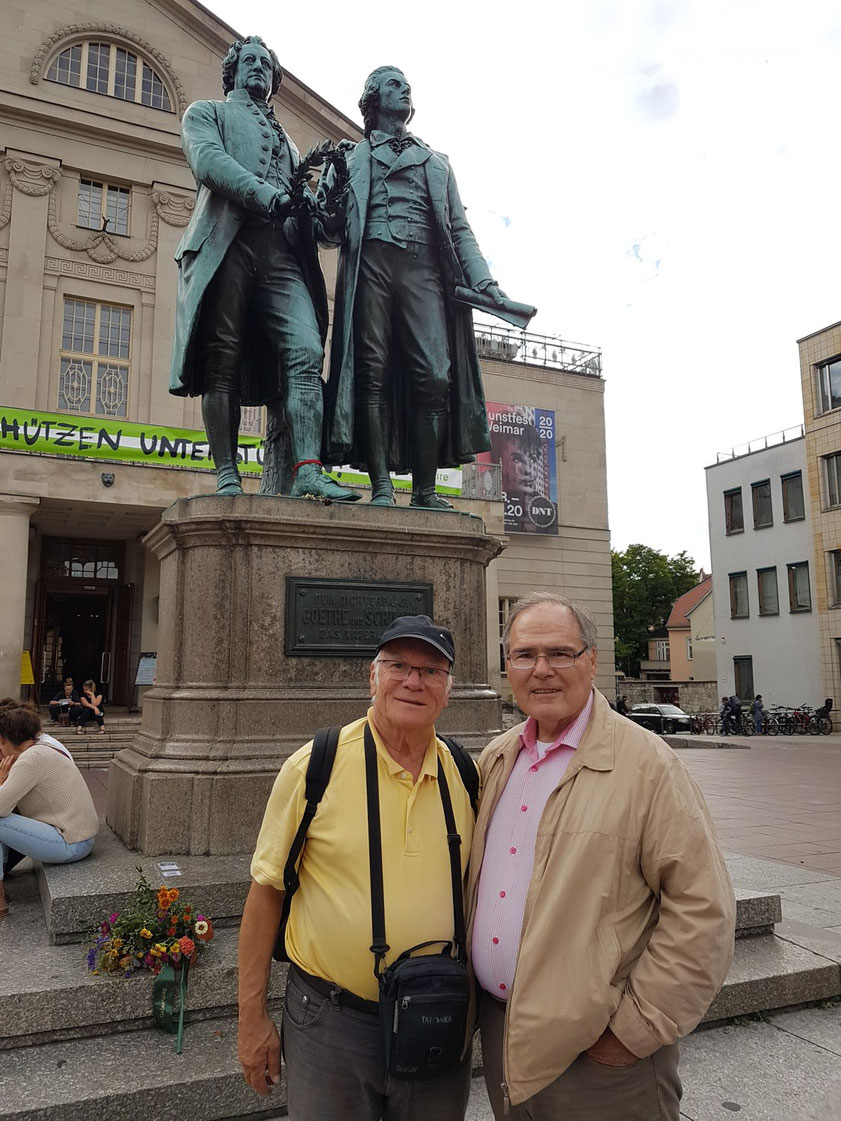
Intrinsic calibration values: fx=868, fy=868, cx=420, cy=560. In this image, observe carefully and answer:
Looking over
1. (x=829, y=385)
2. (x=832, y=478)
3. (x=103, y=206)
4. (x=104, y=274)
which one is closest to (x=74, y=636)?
(x=104, y=274)

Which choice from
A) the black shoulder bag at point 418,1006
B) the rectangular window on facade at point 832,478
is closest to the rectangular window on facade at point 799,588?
the rectangular window on facade at point 832,478

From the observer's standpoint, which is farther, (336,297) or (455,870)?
(336,297)

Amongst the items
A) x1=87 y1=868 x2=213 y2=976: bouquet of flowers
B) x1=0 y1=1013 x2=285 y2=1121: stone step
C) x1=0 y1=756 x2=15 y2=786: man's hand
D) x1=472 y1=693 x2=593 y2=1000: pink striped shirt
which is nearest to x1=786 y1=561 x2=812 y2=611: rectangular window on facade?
x1=0 y1=756 x2=15 y2=786: man's hand

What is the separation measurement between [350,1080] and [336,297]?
484 centimetres

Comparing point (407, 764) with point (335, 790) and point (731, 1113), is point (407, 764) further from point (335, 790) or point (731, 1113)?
point (731, 1113)

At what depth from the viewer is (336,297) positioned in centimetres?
587

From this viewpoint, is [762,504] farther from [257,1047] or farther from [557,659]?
[257,1047]

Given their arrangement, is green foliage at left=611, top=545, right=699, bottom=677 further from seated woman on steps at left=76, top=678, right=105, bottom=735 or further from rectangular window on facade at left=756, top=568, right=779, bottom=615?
seated woman on steps at left=76, top=678, right=105, bottom=735

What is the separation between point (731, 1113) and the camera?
10.5 ft

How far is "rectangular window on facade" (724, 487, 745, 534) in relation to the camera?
40.6m

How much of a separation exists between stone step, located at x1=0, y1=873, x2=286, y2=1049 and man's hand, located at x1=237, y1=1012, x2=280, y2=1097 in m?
1.36

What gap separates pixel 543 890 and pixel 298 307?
4411mm

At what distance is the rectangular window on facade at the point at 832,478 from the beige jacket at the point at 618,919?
3667 cm

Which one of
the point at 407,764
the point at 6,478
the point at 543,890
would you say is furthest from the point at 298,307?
the point at 6,478
